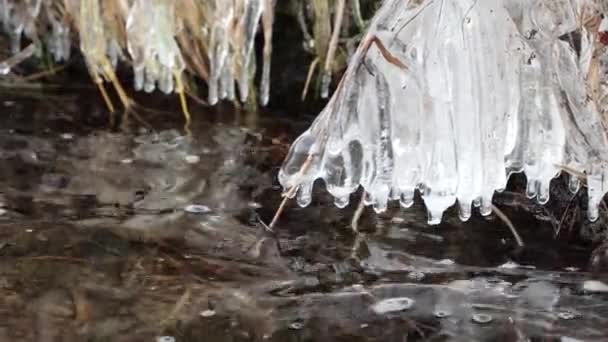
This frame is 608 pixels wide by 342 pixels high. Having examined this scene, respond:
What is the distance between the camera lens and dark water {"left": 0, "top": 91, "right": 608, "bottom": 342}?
139 centimetres

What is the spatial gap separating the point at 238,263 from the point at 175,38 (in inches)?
33.6

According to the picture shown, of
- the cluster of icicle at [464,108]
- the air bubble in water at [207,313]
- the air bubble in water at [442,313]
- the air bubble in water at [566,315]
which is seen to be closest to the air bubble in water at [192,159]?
the cluster of icicle at [464,108]

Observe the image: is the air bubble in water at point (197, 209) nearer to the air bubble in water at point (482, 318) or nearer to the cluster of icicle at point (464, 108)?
the cluster of icicle at point (464, 108)

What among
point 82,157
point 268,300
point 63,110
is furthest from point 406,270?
point 63,110

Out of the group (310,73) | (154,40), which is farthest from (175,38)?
(310,73)

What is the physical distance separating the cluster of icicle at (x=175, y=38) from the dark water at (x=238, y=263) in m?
0.25

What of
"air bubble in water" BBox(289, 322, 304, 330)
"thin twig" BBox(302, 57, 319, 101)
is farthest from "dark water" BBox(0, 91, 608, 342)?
"thin twig" BBox(302, 57, 319, 101)

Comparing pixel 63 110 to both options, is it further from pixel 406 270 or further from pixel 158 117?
pixel 406 270

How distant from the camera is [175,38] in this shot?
2254 mm

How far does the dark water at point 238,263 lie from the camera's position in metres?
1.39

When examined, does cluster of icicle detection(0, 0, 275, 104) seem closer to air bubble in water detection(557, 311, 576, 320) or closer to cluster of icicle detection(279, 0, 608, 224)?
cluster of icicle detection(279, 0, 608, 224)

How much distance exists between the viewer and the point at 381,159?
1.64m

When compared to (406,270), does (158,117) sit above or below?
above

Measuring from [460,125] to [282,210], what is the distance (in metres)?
0.38
